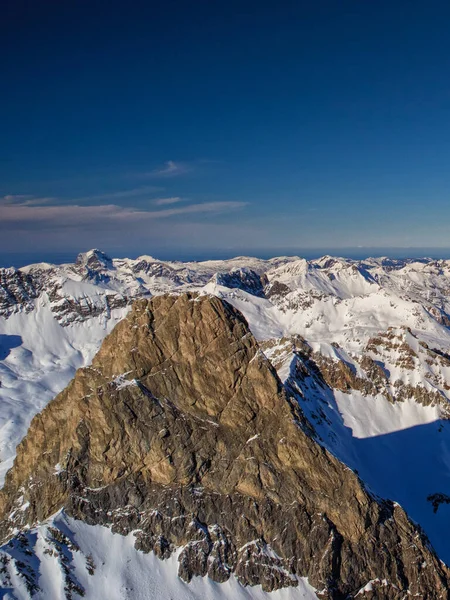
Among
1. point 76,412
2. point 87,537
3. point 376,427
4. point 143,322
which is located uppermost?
point 143,322

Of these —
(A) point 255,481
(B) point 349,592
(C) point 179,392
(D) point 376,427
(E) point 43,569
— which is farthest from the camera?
(D) point 376,427

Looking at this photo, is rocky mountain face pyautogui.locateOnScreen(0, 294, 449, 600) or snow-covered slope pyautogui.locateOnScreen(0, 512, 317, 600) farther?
rocky mountain face pyautogui.locateOnScreen(0, 294, 449, 600)

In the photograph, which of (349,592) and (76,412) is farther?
(76,412)

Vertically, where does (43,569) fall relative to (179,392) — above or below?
below

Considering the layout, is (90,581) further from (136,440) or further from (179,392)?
(179,392)

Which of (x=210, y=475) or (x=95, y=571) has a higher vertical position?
(x=210, y=475)

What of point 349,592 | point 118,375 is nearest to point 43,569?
point 118,375

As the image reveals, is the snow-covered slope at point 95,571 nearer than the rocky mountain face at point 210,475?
Yes

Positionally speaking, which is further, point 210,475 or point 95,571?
point 210,475
